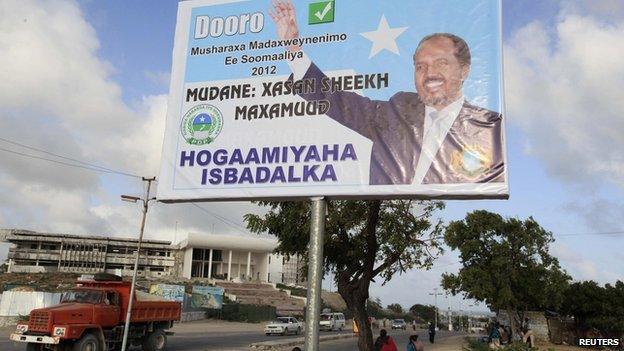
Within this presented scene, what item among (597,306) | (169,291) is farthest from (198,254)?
(597,306)

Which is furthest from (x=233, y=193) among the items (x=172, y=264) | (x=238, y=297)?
(x=172, y=264)

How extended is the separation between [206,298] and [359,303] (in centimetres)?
4388

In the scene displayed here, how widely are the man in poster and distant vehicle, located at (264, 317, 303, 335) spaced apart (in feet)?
117

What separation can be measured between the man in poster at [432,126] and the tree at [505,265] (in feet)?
110

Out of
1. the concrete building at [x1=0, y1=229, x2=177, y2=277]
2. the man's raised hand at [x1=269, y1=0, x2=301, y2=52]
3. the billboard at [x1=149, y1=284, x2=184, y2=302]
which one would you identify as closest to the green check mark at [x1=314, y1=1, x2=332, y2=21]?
the man's raised hand at [x1=269, y1=0, x2=301, y2=52]

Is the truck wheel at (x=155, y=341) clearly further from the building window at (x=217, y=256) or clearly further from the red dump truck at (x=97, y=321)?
the building window at (x=217, y=256)

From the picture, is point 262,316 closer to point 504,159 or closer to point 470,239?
point 470,239

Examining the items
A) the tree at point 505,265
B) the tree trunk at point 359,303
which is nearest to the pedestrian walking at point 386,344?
the tree trunk at point 359,303

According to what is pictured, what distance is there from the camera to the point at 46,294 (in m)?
37.7

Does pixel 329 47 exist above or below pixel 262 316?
above

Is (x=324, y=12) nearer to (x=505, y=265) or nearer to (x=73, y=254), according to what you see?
(x=505, y=265)

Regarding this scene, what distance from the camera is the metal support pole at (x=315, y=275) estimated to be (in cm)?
537

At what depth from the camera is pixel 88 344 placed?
17.9 m

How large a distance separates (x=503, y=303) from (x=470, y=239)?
17.5ft
